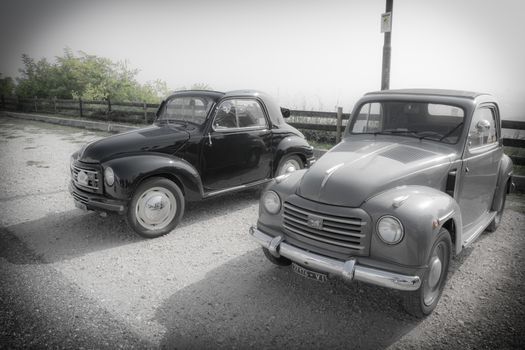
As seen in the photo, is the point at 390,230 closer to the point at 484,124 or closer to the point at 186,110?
the point at 484,124

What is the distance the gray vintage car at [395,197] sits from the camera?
2.77 meters

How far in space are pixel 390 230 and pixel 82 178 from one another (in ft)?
12.8

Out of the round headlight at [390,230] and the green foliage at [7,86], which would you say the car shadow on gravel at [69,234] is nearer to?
the round headlight at [390,230]

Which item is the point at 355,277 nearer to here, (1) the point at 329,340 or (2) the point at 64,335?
(1) the point at 329,340

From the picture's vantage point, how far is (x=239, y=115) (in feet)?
19.1

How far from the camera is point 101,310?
3.16m

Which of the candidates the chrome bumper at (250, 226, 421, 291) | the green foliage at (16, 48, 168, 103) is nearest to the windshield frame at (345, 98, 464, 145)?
the chrome bumper at (250, 226, 421, 291)

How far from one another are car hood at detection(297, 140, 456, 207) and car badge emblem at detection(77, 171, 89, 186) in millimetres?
2968

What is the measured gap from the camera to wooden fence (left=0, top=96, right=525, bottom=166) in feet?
27.2

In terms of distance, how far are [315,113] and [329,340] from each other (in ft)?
28.6

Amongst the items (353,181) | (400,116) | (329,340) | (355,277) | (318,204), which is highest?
(400,116)

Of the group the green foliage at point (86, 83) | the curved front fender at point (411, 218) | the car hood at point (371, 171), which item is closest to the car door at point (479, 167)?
the car hood at point (371, 171)

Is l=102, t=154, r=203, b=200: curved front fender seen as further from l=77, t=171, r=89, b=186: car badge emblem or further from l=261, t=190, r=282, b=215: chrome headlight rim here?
l=261, t=190, r=282, b=215: chrome headlight rim

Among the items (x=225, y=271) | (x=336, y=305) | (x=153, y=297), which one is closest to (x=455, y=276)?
(x=336, y=305)
